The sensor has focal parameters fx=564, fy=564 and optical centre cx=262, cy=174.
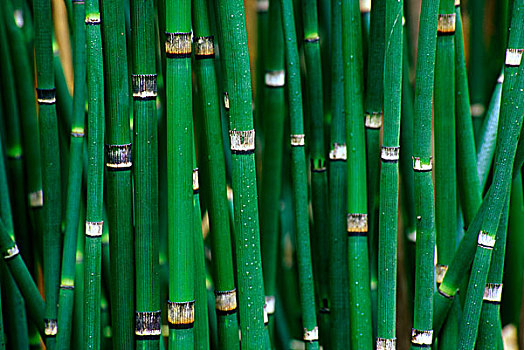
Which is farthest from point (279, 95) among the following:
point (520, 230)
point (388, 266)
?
point (520, 230)

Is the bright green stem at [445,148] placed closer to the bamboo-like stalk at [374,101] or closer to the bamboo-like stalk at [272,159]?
the bamboo-like stalk at [374,101]

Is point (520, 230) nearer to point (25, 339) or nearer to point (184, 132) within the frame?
point (184, 132)

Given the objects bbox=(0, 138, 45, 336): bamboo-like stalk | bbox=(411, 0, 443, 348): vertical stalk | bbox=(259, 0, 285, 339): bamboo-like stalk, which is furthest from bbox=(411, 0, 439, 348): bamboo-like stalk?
bbox=(0, 138, 45, 336): bamboo-like stalk

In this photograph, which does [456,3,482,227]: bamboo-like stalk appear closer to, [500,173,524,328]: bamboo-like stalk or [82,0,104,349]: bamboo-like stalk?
[500,173,524,328]: bamboo-like stalk

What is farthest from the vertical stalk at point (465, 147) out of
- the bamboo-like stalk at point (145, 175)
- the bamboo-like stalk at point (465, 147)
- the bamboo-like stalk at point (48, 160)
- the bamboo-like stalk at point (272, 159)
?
the bamboo-like stalk at point (48, 160)

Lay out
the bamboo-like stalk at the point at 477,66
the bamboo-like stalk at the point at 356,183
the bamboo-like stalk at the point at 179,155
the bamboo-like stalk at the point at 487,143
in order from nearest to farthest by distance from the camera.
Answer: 1. the bamboo-like stalk at the point at 179,155
2. the bamboo-like stalk at the point at 356,183
3. the bamboo-like stalk at the point at 487,143
4. the bamboo-like stalk at the point at 477,66

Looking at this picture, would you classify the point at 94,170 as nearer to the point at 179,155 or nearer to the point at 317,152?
the point at 179,155
